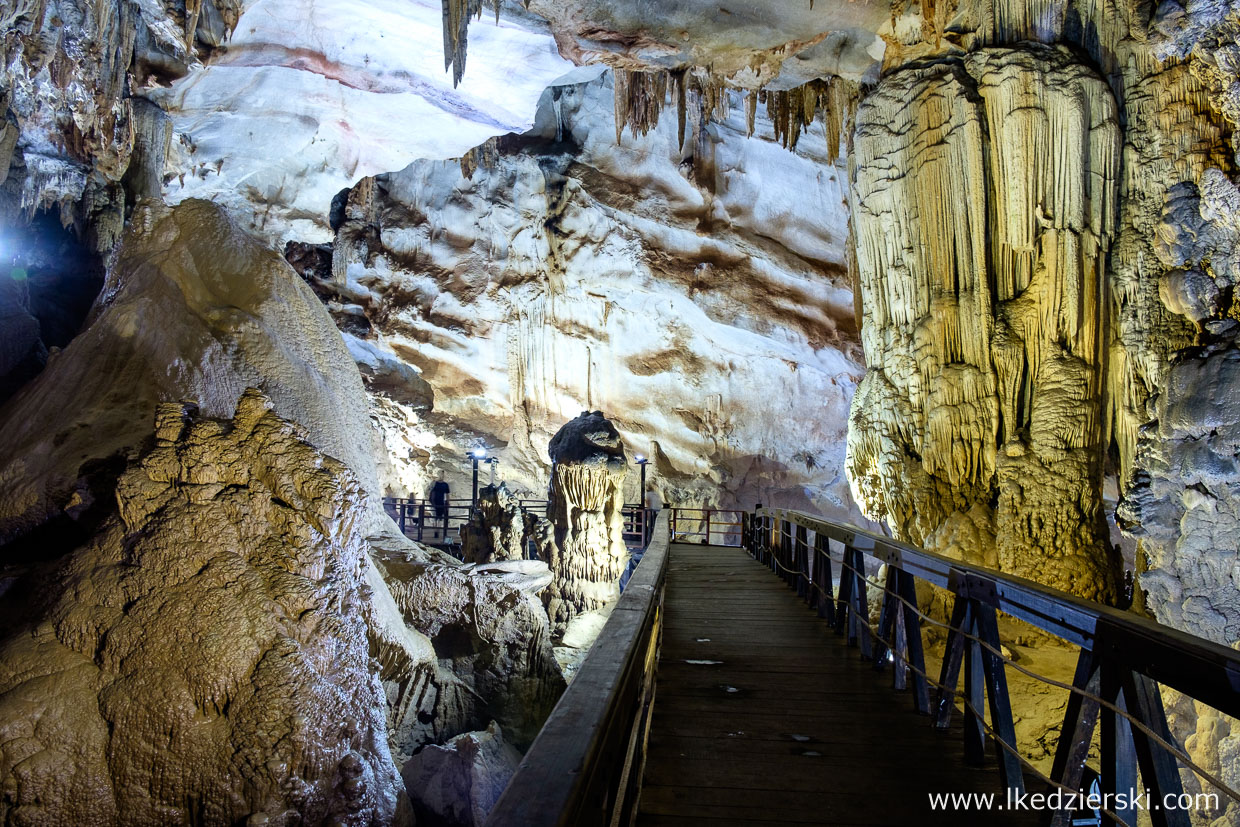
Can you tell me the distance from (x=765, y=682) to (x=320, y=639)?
7.67 ft

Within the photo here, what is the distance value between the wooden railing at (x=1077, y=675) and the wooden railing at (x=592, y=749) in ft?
3.59

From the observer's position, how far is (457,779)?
5582 mm

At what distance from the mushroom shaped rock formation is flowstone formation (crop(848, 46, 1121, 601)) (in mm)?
4359

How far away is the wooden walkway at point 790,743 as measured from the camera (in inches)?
104

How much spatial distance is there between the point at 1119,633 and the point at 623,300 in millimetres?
14259

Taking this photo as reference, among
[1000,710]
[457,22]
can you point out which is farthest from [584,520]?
[1000,710]

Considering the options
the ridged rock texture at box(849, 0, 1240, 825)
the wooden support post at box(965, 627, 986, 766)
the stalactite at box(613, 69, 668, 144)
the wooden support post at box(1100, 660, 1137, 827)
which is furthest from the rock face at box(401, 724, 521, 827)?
the stalactite at box(613, 69, 668, 144)

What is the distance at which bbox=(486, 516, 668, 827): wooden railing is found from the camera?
1.31 metres

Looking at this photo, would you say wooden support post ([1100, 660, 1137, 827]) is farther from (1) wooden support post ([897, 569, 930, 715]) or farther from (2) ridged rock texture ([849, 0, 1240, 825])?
(2) ridged rock texture ([849, 0, 1240, 825])

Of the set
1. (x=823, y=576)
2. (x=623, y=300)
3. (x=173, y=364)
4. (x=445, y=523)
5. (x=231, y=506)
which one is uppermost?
(x=623, y=300)

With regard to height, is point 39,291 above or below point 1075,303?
above

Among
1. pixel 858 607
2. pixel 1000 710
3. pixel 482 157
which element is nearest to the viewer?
pixel 1000 710

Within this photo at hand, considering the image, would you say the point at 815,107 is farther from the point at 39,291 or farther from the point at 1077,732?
the point at 1077,732

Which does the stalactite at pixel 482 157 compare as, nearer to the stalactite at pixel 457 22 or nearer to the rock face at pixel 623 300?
the rock face at pixel 623 300
